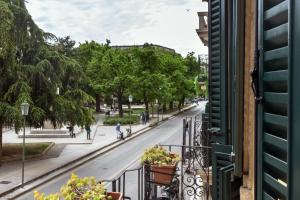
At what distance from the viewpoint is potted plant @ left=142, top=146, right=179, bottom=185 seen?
26.3ft

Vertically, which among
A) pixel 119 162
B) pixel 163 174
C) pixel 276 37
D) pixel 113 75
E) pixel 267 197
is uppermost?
pixel 113 75

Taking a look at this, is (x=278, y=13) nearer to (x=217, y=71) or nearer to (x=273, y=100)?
(x=273, y=100)

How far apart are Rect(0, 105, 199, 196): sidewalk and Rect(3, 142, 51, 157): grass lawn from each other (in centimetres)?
68

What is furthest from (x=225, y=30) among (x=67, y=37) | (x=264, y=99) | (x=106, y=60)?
(x=67, y=37)

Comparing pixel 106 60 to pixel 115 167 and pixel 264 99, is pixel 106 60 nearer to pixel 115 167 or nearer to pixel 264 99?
pixel 115 167

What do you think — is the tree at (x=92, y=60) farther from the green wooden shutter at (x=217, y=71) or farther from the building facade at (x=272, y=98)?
the building facade at (x=272, y=98)

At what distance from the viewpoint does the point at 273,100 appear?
1.78 m

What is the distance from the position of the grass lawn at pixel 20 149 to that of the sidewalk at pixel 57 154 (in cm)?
68

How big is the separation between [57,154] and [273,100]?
2884 centimetres

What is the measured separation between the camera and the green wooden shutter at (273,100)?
64.6 inches

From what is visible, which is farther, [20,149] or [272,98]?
[20,149]

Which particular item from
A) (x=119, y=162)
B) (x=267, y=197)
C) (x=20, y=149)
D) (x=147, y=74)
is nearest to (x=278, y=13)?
(x=267, y=197)

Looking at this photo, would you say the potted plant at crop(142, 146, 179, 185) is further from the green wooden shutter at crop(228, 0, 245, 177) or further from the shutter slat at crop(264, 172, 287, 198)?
the shutter slat at crop(264, 172, 287, 198)

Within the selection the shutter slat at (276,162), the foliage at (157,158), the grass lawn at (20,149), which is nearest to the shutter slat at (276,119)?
the shutter slat at (276,162)
